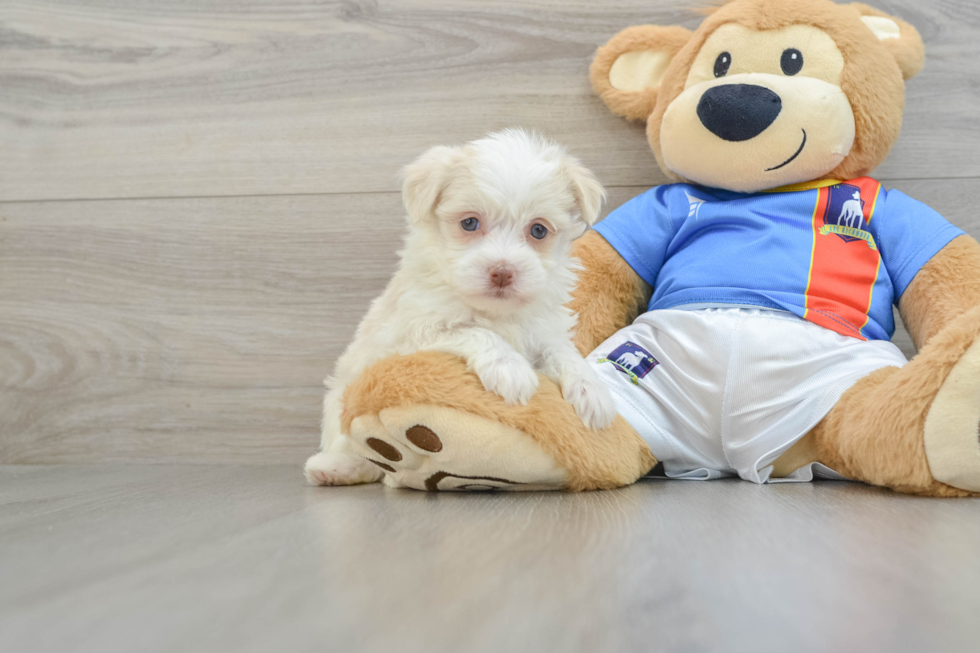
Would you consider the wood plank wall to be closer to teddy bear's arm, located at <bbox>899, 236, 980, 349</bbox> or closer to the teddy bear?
the teddy bear

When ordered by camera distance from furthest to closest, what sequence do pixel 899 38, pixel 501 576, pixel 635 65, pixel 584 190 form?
pixel 635 65 → pixel 899 38 → pixel 584 190 → pixel 501 576

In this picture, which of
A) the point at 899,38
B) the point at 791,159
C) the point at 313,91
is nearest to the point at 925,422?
the point at 791,159

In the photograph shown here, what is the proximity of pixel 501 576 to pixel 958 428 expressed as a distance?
2.21 ft

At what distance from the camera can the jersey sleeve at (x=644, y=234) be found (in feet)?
4.36

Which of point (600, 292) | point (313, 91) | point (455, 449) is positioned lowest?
point (455, 449)

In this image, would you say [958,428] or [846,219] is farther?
[846,219]

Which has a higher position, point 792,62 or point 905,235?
point 792,62

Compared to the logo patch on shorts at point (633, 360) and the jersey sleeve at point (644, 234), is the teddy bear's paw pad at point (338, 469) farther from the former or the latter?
the jersey sleeve at point (644, 234)

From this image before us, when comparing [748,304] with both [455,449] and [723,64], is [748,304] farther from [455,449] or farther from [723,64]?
[455,449]

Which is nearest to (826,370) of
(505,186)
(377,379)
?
(505,186)

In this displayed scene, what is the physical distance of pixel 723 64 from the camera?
127 centimetres

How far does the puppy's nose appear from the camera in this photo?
0.98m

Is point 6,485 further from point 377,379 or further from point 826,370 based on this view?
point 826,370

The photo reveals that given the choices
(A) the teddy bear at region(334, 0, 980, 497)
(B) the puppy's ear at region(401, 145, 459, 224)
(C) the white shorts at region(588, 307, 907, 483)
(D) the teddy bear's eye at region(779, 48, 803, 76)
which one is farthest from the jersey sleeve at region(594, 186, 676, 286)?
(B) the puppy's ear at region(401, 145, 459, 224)
